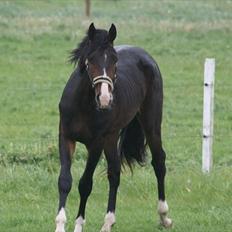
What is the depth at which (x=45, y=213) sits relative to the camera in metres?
8.68

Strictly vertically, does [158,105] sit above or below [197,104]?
above

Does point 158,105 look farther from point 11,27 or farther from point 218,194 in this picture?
point 11,27

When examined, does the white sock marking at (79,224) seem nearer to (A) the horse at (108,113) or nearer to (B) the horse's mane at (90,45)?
(A) the horse at (108,113)

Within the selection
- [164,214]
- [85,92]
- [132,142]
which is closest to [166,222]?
[164,214]

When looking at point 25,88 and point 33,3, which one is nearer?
point 25,88

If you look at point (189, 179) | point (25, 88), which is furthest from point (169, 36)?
point (189, 179)

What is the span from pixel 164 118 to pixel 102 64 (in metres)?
9.32

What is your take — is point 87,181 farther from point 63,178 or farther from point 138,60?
point 138,60

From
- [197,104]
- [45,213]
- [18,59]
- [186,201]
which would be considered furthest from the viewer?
[18,59]

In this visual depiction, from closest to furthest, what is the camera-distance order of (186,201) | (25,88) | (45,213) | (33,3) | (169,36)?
(45,213)
(186,201)
(25,88)
(169,36)
(33,3)

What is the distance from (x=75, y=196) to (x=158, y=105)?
4.96 ft

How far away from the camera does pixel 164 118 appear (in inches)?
649

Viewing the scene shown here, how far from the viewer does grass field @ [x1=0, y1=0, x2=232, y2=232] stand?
891cm

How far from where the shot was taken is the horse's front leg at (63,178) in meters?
7.21
